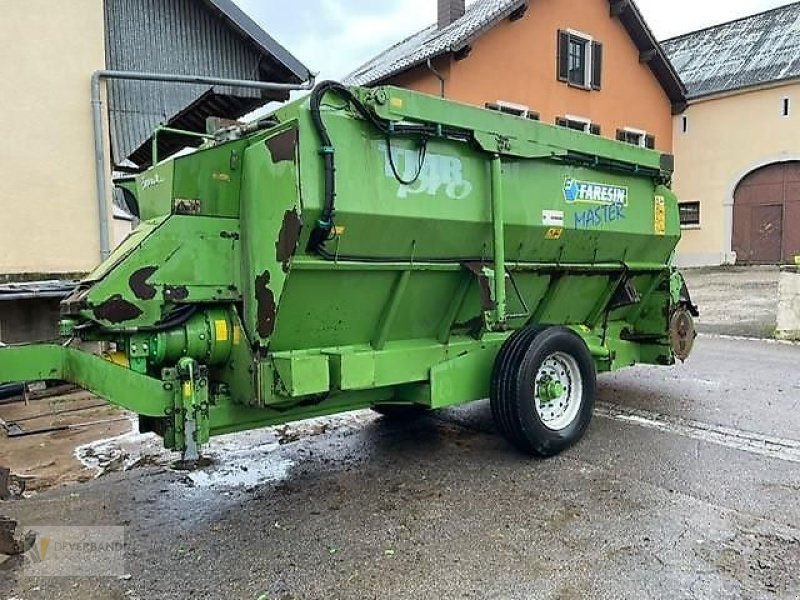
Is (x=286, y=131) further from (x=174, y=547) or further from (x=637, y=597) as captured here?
(x=637, y=597)

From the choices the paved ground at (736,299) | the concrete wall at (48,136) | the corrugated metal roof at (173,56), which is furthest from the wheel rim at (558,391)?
the paved ground at (736,299)

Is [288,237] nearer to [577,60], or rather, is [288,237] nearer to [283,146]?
[283,146]

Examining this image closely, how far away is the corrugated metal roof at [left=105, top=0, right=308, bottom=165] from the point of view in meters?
9.48

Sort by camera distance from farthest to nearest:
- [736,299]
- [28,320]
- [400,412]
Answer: [736,299], [28,320], [400,412]

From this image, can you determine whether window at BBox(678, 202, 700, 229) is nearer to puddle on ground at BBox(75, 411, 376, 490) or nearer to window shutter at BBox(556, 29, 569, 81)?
window shutter at BBox(556, 29, 569, 81)

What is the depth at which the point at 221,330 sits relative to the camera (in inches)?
154

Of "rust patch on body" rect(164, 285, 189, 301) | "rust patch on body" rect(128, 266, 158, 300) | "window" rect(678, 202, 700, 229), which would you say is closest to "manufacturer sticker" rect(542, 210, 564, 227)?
"rust patch on body" rect(164, 285, 189, 301)

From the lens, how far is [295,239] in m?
3.66

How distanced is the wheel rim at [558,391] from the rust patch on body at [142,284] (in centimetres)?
269

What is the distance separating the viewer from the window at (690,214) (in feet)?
84.2

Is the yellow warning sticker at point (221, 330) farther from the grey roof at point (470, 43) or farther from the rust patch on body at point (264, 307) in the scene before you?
the grey roof at point (470, 43)

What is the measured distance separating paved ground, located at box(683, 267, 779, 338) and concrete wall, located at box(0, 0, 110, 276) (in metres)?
10.2

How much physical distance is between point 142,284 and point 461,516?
7.25 ft
